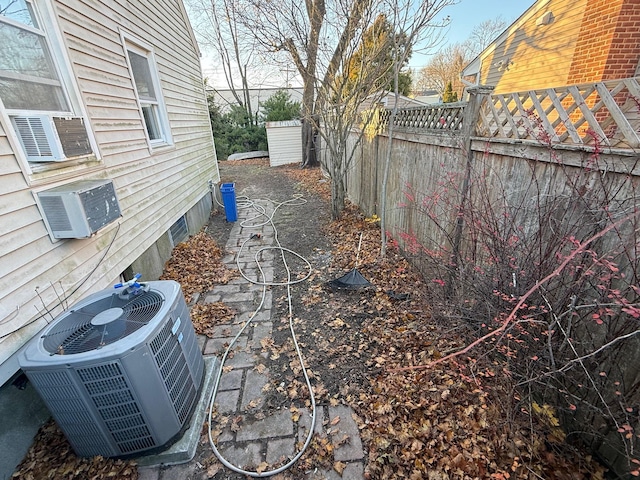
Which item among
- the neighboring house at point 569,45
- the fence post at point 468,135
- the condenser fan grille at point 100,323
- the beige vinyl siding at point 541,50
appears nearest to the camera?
the condenser fan grille at point 100,323

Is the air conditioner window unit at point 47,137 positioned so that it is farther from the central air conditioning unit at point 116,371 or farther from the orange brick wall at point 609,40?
the orange brick wall at point 609,40

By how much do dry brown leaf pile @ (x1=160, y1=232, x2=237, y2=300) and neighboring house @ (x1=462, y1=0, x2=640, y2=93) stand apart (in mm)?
5465

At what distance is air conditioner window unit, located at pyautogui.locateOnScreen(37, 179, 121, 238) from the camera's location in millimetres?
2285

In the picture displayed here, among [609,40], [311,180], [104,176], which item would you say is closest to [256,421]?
[104,176]

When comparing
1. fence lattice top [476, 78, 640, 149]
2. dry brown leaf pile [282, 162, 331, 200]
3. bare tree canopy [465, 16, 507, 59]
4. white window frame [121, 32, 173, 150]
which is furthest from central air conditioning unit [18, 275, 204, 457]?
bare tree canopy [465, 16, 507, 59]

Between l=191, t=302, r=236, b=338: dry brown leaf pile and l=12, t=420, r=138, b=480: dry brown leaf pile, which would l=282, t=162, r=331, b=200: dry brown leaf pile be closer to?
l=191, t=302, r=236, b=338: dry brown leaf pile

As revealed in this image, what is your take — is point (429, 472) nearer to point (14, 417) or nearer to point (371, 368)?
point (371, 368)

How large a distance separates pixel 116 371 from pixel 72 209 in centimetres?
145

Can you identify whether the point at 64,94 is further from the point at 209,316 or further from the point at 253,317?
the point at 253,317

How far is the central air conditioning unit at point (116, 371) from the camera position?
5.41ft

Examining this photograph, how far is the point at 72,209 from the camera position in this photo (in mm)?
2346

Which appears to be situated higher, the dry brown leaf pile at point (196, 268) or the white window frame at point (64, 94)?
the white window frame at point (64, 94)

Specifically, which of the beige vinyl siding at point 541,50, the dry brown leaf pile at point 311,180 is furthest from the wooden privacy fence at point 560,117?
the dry brown leaf pile at point 311,180

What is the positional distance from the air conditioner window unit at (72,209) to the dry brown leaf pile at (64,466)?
58.8 inches
